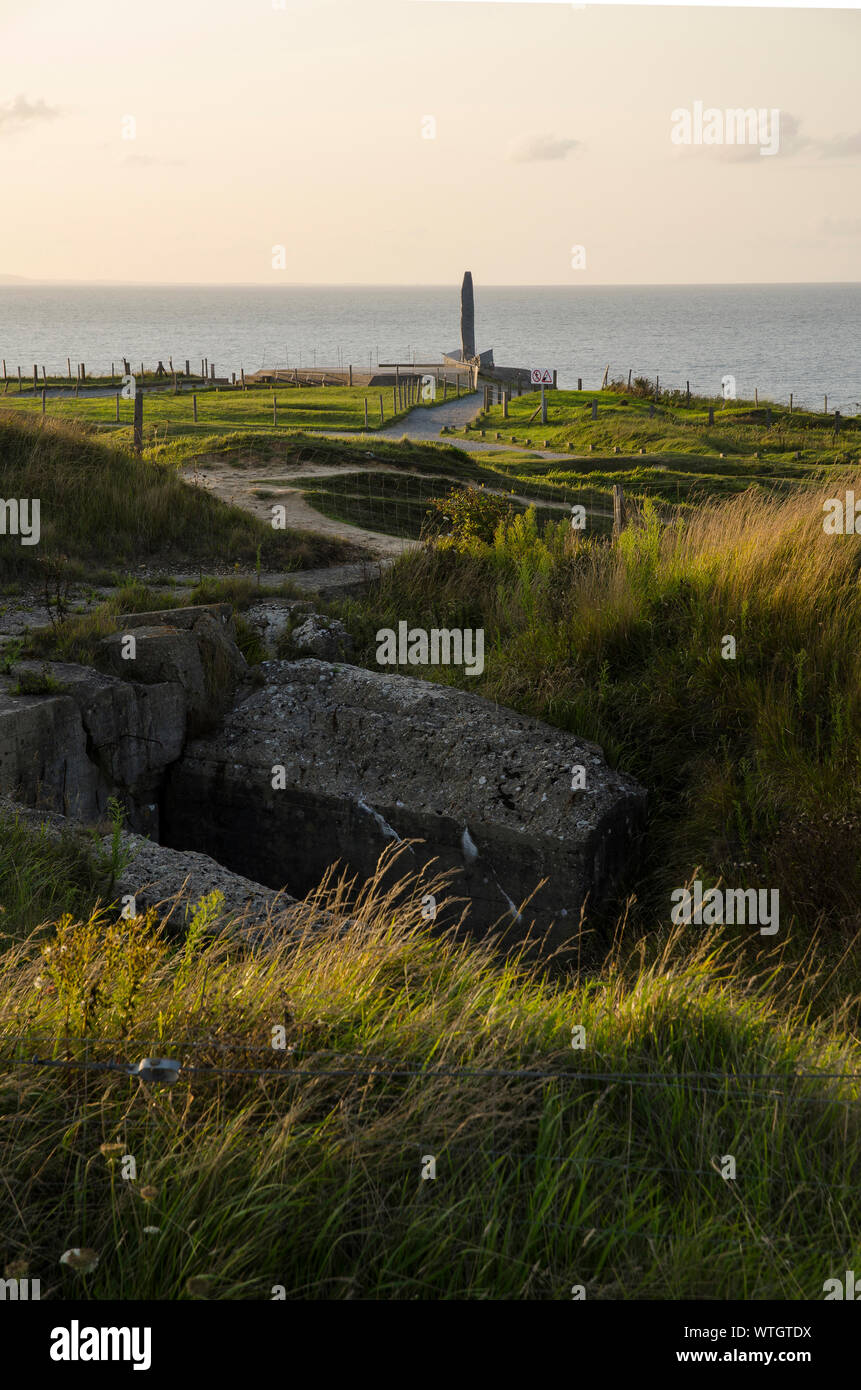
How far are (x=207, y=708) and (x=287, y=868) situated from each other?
1.57 metres

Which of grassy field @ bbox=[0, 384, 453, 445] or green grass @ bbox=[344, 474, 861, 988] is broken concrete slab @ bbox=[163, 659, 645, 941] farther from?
grassy field @ bbox=[0, 384, 453, 445]

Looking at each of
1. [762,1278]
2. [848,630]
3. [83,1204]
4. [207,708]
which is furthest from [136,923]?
[848,630]

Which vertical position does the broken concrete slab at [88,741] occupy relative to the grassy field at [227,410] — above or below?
below

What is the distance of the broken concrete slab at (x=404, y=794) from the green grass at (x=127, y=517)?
3.56 meters

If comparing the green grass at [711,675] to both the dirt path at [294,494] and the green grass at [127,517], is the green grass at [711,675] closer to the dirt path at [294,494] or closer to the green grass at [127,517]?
the green grass at [127,517]

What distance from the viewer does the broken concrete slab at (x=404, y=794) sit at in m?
8.13

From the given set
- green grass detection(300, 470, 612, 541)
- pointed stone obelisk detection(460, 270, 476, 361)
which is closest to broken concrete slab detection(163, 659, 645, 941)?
green grass detection(300, 470, 612, 541)

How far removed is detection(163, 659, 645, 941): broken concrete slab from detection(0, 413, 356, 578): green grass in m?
3.56

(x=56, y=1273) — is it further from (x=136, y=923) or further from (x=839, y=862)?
(x=839, y=862)

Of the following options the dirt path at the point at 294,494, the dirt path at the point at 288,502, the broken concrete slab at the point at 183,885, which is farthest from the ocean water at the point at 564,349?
the broken concrete slab at the point at 183,885

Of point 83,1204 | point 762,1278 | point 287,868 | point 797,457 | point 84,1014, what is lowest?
point 287,868

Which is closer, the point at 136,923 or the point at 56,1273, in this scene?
the point at 56,1273

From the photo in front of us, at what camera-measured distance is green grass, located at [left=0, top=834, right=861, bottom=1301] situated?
3.14 meters
